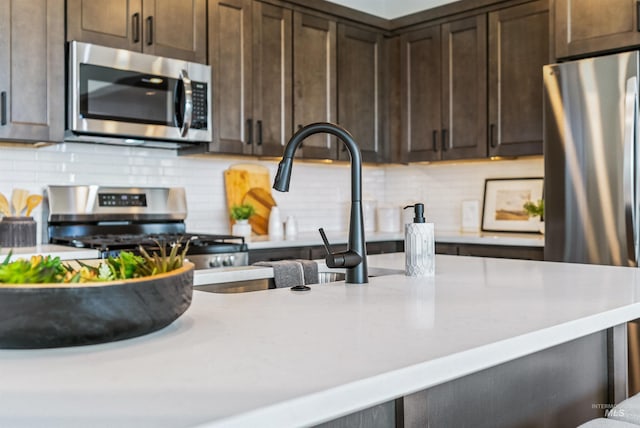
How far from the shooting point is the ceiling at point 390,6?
Result: 4820mm

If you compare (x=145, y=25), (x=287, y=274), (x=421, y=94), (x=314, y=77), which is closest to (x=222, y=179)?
(x=314, y=77)

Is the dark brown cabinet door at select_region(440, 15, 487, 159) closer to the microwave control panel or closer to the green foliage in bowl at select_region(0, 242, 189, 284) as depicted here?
the microwave control panel

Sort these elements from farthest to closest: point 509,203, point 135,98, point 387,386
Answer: point 509,203, point 135,98, point 387,386

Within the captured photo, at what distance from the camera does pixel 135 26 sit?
133 inches

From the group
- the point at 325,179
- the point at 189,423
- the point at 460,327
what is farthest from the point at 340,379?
the point at 325,179

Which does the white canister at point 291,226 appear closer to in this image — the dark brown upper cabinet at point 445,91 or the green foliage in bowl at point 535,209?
the dark brown upper cabinet at point 445,91

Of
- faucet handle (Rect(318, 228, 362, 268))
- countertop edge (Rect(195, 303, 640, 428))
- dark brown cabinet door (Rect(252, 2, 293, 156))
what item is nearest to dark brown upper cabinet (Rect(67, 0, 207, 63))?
dark brown cabinet door (Rect(252, 2, 293, 156))

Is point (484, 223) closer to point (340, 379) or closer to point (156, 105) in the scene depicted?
point (156, 105)

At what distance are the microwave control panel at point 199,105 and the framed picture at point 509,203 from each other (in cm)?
207

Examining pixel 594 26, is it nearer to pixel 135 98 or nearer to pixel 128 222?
pixel 135 98

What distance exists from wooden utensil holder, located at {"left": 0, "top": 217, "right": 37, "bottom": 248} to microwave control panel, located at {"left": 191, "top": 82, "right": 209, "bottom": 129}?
1020mm

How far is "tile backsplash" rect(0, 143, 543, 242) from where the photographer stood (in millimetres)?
3445

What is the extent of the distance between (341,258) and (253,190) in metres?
2.72

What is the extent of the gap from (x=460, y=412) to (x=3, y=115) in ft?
8.67
